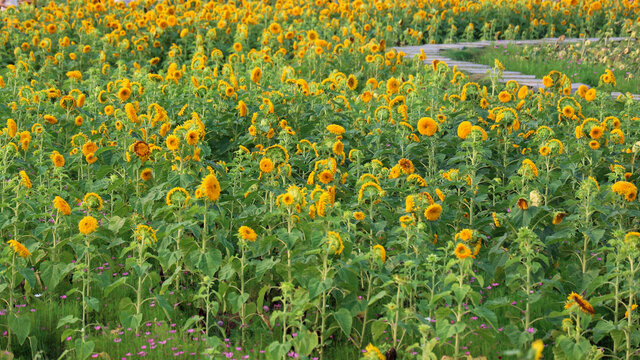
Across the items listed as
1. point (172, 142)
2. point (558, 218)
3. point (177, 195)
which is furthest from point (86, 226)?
point (558, 218)

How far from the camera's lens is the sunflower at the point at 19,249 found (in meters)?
3.73

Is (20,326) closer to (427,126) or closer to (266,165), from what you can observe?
(266,165)

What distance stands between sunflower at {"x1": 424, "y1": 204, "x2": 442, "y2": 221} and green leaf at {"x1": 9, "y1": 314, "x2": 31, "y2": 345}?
7.33ft

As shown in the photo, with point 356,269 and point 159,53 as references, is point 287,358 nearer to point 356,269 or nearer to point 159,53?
point 356,269

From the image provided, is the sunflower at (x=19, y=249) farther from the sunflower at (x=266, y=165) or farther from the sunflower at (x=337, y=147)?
the sunflower at (x=337, y=147)

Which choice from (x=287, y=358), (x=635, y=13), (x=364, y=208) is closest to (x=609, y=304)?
(x=364, y=208)

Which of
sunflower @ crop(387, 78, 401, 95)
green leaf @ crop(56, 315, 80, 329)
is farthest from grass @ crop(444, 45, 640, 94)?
green leaf @ crop(56, 315, 80, 329)

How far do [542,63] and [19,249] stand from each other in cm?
873

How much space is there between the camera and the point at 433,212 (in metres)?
4.21

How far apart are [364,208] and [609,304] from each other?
1527 millimetres

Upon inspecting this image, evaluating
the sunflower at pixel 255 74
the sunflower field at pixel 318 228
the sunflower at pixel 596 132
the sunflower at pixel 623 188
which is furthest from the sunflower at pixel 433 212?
the sunflower at pixel 255 74

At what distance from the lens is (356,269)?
3.73 metres

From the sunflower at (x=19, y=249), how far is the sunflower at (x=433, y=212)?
2231 mm

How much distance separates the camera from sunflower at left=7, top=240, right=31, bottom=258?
3.73 meters
